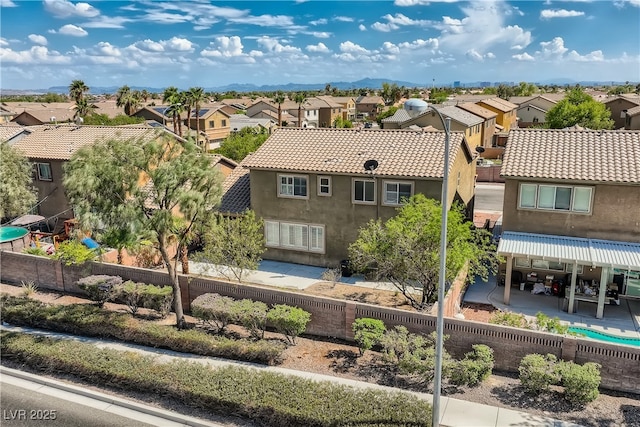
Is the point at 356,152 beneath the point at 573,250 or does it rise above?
above

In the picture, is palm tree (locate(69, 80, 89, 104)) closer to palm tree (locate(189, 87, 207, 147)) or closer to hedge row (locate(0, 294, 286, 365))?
palm tree (locate(189, 87, 207, 147))

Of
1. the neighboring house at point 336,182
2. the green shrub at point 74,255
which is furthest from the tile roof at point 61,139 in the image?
the green shrub at point 74,255

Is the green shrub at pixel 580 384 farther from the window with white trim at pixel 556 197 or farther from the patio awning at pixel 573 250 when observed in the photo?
the window with white trim at pixel 556 197

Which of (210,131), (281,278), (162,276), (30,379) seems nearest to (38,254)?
(162,276)

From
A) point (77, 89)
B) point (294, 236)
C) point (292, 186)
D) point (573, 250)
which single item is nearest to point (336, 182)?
point (292, 186)

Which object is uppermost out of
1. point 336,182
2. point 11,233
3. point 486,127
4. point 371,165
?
point 486,127

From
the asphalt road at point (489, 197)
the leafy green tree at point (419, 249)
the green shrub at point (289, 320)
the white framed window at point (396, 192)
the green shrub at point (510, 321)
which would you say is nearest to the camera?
the green shrub at point (510, 321)

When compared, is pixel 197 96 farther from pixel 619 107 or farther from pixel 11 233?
pixel 619 107
